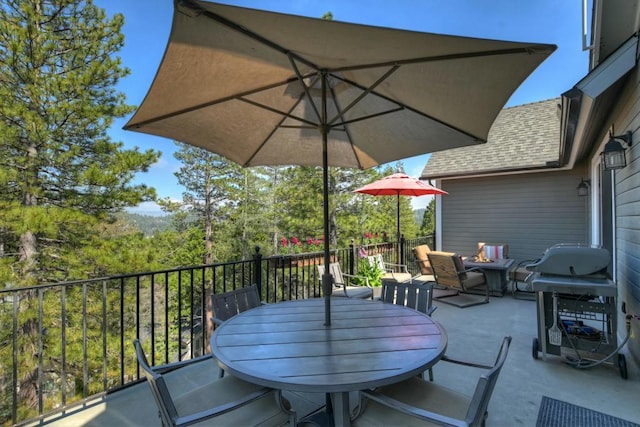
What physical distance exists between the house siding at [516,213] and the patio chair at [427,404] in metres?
6.78

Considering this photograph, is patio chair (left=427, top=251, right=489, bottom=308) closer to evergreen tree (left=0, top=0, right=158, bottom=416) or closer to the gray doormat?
the gray doormat

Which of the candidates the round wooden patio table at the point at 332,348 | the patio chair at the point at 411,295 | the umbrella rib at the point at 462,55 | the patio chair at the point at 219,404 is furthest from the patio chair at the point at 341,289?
the umbrella rib at the point at 462,55

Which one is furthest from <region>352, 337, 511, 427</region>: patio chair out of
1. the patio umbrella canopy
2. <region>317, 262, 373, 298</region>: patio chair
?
<region>317, 262, 373, 298</region>: patio chair

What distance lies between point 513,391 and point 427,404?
4.70 feet

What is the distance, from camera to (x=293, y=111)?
2.79 meters

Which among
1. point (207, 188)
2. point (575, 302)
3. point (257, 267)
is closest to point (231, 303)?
point (257, 267)

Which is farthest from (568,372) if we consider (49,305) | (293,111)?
(49,305)

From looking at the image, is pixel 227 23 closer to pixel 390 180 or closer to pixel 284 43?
pixel 284 43

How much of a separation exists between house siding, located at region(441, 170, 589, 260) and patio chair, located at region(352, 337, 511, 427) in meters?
6.78

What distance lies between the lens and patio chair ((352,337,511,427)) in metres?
1.26

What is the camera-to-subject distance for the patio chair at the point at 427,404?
126cm

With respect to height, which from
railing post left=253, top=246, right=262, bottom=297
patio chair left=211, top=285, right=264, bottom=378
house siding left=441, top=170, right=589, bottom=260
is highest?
house siding left=441, top=170, right=589, bottom=260

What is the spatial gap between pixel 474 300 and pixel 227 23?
18.3 ft

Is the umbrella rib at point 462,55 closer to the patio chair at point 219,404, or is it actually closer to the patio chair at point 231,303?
the patio chair at point 219,404
